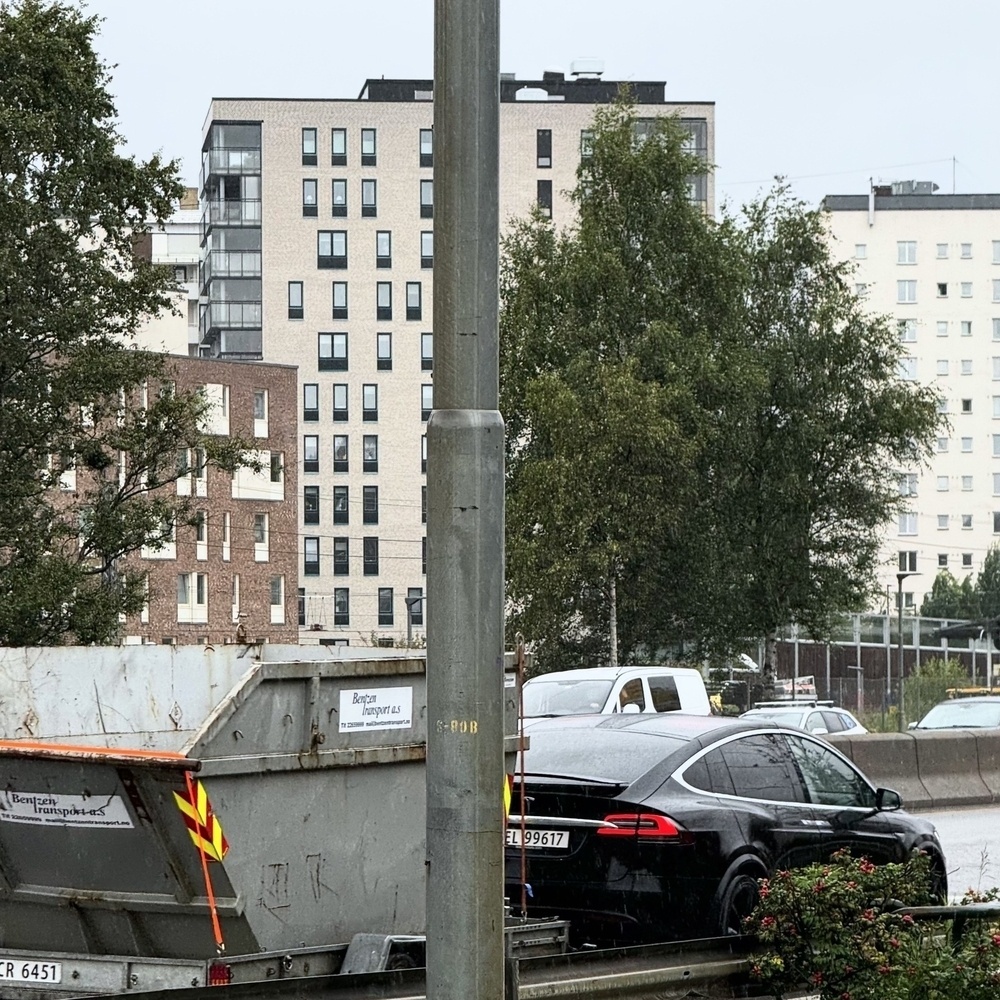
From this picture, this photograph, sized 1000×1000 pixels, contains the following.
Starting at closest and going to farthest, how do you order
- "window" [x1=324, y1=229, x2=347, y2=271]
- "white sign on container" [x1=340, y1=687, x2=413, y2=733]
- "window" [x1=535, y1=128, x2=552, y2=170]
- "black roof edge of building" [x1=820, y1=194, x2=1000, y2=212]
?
"white sign on container" [x1=340, y1=687, x2=413, y2=733], "window" [x1=324, y1=229, x2=347, y2=271], "window" [x1=535, y1=128, x2=552, y2=170], "black roof edge of building" [x1=820, y1=194, x2=1000, y2=212]

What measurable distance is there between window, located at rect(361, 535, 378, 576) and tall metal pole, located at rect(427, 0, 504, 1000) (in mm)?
105672

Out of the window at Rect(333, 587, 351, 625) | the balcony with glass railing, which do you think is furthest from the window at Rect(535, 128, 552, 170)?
the window at Rect(333, 587, 351, 625)

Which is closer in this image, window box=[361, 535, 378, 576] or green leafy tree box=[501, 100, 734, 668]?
green leafy tree box=[501, 100, 734, 668]

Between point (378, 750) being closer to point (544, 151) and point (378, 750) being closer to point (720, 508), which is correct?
point (720, 508)

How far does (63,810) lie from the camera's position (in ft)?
Result: 26.1

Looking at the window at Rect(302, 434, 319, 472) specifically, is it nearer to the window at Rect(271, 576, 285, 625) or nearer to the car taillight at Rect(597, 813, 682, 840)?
the window at Rect(271, 576, 285, 625)

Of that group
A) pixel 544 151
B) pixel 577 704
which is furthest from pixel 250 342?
pixel 577 704

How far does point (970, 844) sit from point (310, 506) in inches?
3687

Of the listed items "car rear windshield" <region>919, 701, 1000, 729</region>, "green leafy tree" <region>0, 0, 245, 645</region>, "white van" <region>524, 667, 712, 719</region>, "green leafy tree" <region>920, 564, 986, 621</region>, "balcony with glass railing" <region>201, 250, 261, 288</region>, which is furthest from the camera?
"green leafy tree" <region>920, 564, 986, 621</region>

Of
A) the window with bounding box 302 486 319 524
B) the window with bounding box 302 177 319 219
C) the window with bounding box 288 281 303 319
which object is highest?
the window with bounding box 302 177 319 219

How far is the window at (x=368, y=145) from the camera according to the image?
375 ft

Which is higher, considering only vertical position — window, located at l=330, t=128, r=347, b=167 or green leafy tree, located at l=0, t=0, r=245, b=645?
window, located at l=330, t=128, r=347, b=167

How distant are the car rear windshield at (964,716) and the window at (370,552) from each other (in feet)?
270

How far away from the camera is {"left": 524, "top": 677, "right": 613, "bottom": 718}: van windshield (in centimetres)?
2238
